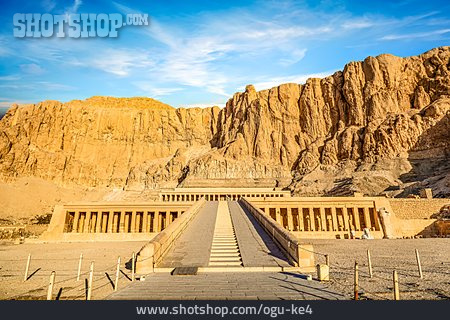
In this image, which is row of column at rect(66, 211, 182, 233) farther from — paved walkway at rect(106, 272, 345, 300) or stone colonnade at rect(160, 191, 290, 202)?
paved walkway at rect(106, 272, 345, 300)

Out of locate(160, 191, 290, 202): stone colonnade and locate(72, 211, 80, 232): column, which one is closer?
locate(72, 211, 80, 232): column

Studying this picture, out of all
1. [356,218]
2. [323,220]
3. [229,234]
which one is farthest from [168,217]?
[356,218]

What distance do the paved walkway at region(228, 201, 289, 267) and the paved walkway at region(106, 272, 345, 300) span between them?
1.04 metres

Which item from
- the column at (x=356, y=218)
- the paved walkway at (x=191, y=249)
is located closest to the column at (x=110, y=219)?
the paved walkway at (x=191, y=249)

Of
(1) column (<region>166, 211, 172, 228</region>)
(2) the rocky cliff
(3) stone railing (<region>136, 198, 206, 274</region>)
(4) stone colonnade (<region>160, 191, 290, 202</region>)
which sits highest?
(2) the rocky cliff

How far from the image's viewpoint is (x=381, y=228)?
1095 inches

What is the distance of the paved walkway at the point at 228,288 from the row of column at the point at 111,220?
876 inches

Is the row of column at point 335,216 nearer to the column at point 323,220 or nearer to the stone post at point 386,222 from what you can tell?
the column at point 323,220

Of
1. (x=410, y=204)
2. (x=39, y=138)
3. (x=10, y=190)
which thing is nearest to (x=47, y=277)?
(x=410, y=204)

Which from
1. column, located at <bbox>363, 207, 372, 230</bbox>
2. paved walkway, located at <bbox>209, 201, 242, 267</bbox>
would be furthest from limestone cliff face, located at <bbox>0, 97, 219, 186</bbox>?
paved walkway, located at <bbox>209, 201, 242, 267</bbox>

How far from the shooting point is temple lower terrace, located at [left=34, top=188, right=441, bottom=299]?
27.0 ft

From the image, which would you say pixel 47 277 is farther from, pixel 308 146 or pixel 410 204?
pixel 308 146

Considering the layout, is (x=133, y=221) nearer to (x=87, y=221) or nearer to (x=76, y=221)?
(x=87, y=221)
